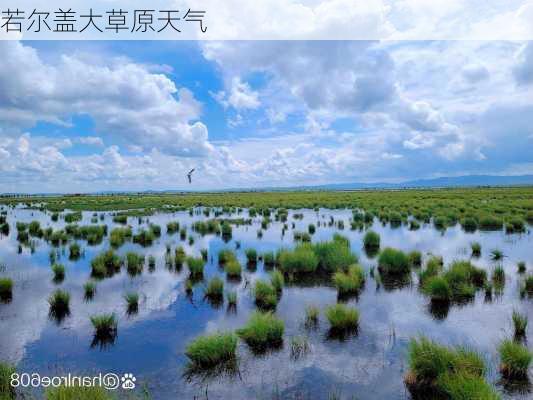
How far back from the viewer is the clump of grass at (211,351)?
8.34m

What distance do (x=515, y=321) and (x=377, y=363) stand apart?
13.7 feet

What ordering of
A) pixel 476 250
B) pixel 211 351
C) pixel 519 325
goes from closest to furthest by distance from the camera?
pixel 211 351
pixel 519 325
pixel 476 250

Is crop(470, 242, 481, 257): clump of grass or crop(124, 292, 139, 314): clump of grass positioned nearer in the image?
crop(124, 292, 139, 314): clump of grass

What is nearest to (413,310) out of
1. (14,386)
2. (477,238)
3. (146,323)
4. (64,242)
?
(146,323)

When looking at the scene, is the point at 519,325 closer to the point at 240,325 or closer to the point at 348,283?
the point at 348,283

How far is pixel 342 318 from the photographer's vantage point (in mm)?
10031

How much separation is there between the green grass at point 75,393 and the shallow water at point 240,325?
151cm

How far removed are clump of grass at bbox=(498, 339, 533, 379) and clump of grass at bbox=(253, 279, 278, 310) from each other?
248 inches

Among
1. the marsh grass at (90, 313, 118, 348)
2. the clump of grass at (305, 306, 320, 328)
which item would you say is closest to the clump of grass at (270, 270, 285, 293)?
the clump of grass at (305, 306, 320, 328)

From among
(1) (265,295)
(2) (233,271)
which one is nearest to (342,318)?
(1) (265,295)

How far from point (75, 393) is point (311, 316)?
6.47 metres

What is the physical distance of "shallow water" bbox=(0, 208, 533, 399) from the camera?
7.65 m

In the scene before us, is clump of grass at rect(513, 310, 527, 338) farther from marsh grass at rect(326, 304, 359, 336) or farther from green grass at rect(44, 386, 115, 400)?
green grass at rect(44, 386, 115, 400)

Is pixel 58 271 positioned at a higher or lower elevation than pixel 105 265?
higher
